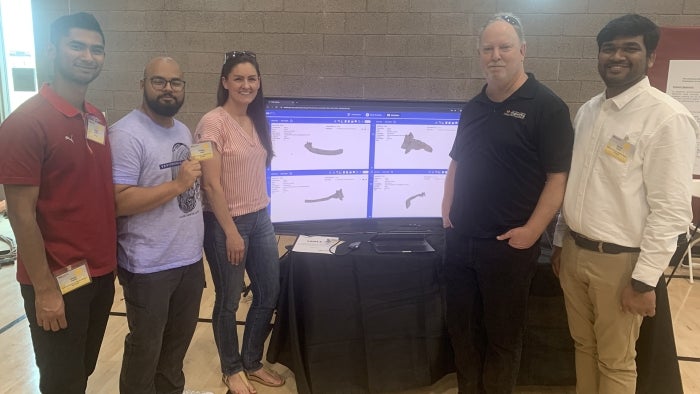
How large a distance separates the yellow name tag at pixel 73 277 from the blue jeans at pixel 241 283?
59cm

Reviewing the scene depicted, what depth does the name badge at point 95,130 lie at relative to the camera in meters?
1.39

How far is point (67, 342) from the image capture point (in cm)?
137

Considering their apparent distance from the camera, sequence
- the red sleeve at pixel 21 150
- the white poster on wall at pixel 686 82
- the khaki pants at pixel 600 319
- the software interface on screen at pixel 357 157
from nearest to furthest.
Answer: the red sleeve at pixel 21 150, the khaki pants at pixel 600 319, the software interface on screen at pixel 357 157, the white poster on wall at pixel 686 82

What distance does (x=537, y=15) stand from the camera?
3.65m

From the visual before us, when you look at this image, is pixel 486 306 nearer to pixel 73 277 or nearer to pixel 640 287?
pixel 640 287

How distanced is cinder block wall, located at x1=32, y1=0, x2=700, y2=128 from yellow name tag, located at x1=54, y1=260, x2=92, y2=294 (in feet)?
8.97

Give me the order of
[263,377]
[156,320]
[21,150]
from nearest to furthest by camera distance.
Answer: [21,150], [156,320], [263,377]

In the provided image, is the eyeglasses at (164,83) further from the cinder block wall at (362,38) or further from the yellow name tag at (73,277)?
the cinder block wall at (362,38)

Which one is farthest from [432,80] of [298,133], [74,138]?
[74,138]

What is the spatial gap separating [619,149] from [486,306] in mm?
759

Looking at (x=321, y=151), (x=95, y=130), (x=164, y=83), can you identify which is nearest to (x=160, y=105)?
(x=164, y=83)

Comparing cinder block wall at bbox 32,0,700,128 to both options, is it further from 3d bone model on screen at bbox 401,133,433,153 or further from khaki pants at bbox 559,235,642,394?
khaki pants at bbox 559,235,642,394

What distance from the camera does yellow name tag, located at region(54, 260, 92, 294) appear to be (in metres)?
1.33


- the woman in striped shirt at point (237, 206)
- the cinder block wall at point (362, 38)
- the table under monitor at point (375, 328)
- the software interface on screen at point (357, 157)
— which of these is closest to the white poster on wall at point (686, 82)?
the cinder block wall at point (362, 38)
